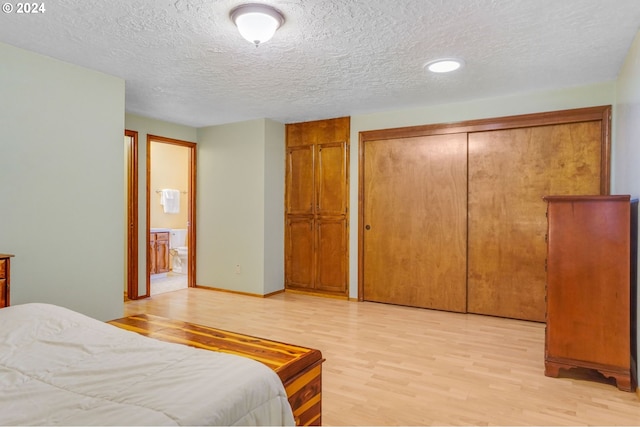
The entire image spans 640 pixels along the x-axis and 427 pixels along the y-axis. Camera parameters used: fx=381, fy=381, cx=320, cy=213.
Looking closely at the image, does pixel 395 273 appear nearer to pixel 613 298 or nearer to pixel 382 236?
pixel 382 236

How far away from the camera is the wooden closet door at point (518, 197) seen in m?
3.67

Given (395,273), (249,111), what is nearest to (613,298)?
(395,273)

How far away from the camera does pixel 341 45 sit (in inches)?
107

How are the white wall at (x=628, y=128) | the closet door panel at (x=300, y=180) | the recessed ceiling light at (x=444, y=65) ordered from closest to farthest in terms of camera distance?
the white wall at (x=628, y=128) → the recessed ceiling light at (x=444, y=65) → the closet door panel at (x=300, y=180)

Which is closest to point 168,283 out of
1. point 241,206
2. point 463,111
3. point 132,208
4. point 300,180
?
point 132,208

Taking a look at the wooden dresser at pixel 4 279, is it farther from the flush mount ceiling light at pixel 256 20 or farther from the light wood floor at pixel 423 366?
the flush mount ceiling light at pixel 256 20

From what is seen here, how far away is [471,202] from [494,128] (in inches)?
Answer: 31.9

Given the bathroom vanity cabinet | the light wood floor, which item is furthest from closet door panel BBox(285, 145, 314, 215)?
the bathroom vanity cabinet

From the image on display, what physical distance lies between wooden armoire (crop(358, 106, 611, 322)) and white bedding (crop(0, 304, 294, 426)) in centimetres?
337

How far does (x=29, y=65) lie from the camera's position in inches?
112

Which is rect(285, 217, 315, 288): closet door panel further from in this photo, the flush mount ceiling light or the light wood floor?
the flush mount ceiling light

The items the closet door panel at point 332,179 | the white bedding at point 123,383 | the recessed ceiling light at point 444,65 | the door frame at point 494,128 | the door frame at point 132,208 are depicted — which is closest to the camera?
the white bedding at point 123,383

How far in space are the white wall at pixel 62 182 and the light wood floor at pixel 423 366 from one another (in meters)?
1.12

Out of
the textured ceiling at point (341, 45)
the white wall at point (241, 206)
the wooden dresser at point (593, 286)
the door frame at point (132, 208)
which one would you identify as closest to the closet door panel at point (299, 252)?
the white wall at point (241, 206)
